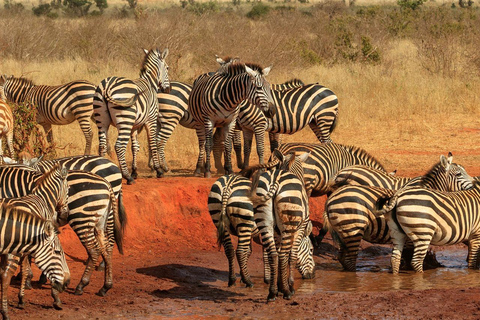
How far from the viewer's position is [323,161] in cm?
1082

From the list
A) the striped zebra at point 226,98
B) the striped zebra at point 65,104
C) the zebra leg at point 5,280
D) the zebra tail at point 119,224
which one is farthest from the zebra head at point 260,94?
the zebra leg at point 5,280

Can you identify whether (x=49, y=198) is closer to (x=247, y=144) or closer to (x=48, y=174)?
(x=48, y=174)

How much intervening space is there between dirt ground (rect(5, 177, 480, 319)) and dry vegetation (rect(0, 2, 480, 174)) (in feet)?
9.55

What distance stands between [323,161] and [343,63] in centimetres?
1322

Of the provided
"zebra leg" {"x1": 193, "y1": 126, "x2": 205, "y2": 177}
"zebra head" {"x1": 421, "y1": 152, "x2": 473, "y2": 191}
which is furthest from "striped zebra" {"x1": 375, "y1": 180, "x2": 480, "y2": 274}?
"zebra leg" {"x1": 193, "y1": 126, "x2": 205, "y2": 177}

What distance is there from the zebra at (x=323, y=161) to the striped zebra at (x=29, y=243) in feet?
14.0

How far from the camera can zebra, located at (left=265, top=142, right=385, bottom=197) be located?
10.7m

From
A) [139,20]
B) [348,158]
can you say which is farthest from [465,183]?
[139,20]

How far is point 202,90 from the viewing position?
1259cm

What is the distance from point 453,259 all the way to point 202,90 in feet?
16.0

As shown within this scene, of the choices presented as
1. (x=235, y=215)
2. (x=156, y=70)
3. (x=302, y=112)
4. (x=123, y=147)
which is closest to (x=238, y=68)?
(x=156, y=70)

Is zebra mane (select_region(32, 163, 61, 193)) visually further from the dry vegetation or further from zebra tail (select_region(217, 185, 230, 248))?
the dry vegetation

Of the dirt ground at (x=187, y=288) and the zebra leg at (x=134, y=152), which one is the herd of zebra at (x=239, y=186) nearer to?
the zebra leg at (x=134, y=152)

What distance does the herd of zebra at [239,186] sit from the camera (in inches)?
289
